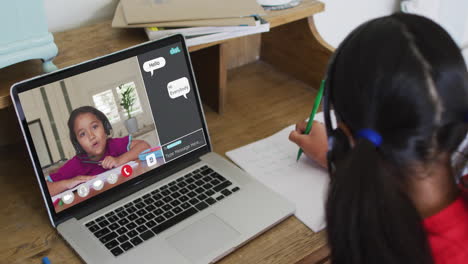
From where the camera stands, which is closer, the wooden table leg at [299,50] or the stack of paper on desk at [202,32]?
the stack of paper on desk at [202,32]

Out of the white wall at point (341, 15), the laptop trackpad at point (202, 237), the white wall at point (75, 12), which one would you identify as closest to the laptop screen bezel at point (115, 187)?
the laptop trackpad at point (202, 237)

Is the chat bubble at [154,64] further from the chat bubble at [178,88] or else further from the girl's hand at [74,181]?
the girl's hand at [74,181]

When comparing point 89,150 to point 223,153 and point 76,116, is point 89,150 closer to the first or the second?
point 76,116

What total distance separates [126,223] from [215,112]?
0.44 m

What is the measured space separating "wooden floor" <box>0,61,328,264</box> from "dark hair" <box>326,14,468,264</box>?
21 centimetres

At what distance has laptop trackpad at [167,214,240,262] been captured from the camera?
2.66 ft

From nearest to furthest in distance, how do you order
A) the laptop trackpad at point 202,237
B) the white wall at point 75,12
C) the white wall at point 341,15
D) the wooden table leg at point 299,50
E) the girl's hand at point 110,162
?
the laptop trackpad at point 202,237
the girl's hand at point 110,162
the white wall at point 75,12
the wooden table leg at point 299,50
the white wall at point 341,15

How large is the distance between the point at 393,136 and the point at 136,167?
52 cm

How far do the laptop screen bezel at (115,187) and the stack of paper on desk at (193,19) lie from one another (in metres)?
0.03

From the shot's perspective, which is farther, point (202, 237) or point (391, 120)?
point (202, 237)

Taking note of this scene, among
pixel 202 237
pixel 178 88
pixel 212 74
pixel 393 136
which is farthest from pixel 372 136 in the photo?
pixel 212 74

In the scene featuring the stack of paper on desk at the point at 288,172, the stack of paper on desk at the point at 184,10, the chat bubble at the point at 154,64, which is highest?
the stack of paper on desk at the point at 184,10

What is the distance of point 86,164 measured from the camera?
910 millimetres

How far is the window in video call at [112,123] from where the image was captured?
865mm
